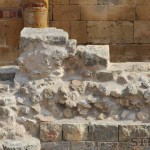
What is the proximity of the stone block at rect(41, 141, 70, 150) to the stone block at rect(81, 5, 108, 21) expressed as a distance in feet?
23.2

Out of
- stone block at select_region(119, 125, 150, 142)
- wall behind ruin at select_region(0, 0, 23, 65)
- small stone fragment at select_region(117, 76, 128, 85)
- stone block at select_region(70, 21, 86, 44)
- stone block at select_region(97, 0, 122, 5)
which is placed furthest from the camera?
stone block at select_region(70, 21, 86, 44)

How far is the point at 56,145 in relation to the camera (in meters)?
5.16

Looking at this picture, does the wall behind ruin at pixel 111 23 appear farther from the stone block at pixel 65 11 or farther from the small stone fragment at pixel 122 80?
the small stone fragment at pixel 122 80

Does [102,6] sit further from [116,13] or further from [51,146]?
[51,146]

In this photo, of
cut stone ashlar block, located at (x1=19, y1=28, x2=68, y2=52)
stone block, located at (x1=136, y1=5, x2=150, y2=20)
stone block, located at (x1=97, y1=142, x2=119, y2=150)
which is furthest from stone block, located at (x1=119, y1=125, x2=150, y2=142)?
stone block, located at (x1=136, y1=5, x2=150, y2=20)

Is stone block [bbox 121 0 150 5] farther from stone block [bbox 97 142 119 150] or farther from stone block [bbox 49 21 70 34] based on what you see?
stone block [bbox 97 142 119 150]

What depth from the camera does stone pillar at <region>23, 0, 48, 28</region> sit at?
36.6 ft

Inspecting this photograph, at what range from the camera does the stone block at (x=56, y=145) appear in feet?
16.9

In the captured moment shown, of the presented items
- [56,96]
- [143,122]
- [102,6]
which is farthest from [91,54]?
[102,6]

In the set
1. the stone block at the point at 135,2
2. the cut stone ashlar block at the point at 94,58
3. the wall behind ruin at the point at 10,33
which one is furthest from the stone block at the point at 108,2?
the cut stone ashlar block at the point at 94,58

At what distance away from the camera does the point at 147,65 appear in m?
5.66

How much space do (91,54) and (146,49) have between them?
6832 millimetres

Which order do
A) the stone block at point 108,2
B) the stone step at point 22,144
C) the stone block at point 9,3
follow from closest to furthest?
1. the stone step at point 22,144
2. the stone block at point 9,3
3. the stone block at point 108,2

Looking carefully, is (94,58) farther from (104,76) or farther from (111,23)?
(111,23)
